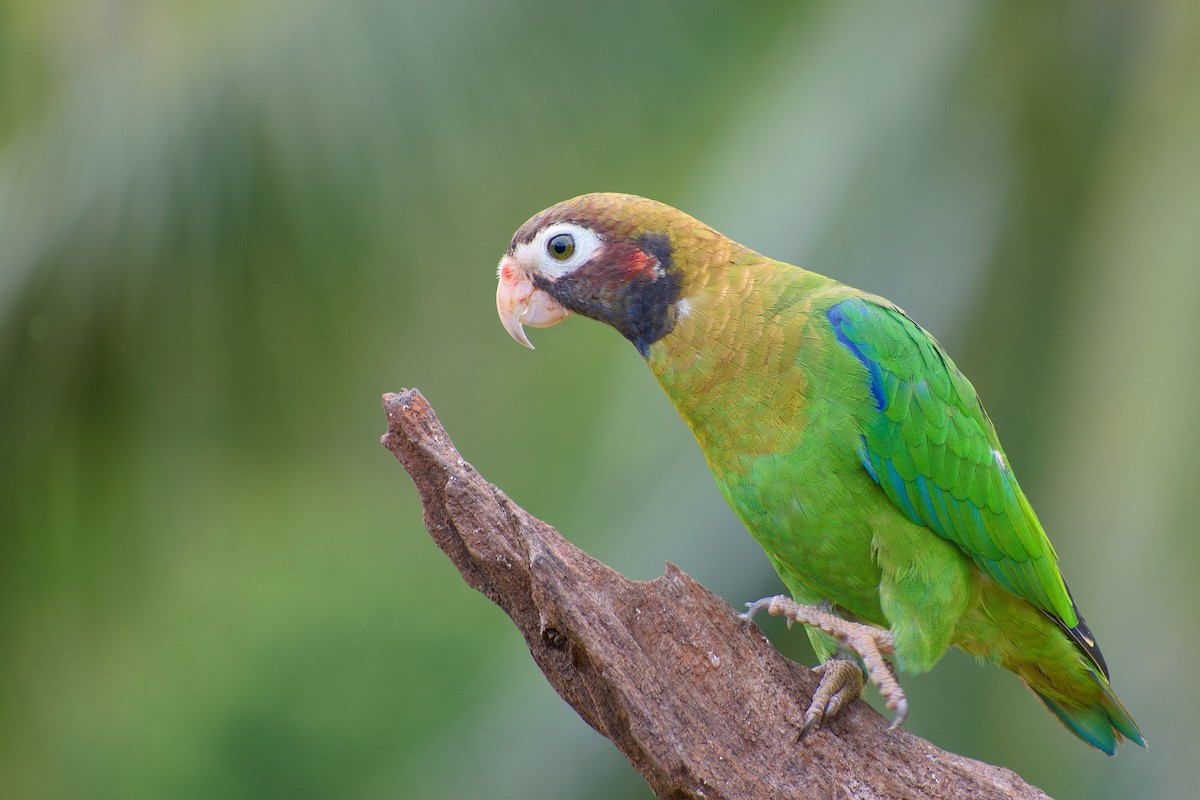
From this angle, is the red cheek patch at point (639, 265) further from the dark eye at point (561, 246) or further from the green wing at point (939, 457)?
the green wing at point (939, 457)

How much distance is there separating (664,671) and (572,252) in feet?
5.04

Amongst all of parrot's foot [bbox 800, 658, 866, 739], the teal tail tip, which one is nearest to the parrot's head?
parrot's foot [bbox 800, 658, 866, 739]

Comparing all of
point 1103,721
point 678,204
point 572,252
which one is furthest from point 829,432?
point 678,204

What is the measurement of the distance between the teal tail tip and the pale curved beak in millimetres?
2539

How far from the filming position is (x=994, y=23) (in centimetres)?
650

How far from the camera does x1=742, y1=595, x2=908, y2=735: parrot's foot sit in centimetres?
355

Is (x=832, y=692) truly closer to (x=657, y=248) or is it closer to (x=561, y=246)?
(x=657, y=248)

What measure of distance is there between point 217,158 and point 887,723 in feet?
14.9

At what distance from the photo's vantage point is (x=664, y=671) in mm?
3436

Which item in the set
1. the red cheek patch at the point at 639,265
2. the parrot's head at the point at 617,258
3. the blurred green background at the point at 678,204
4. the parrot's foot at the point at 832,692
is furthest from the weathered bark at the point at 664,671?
the blurred green background at the point at 678,204

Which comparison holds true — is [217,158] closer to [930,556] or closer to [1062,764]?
[930,556]

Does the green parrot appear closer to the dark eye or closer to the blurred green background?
the dark eye


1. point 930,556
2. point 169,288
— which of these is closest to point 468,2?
point 169,288

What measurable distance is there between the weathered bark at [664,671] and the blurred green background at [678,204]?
2461 millimetres
